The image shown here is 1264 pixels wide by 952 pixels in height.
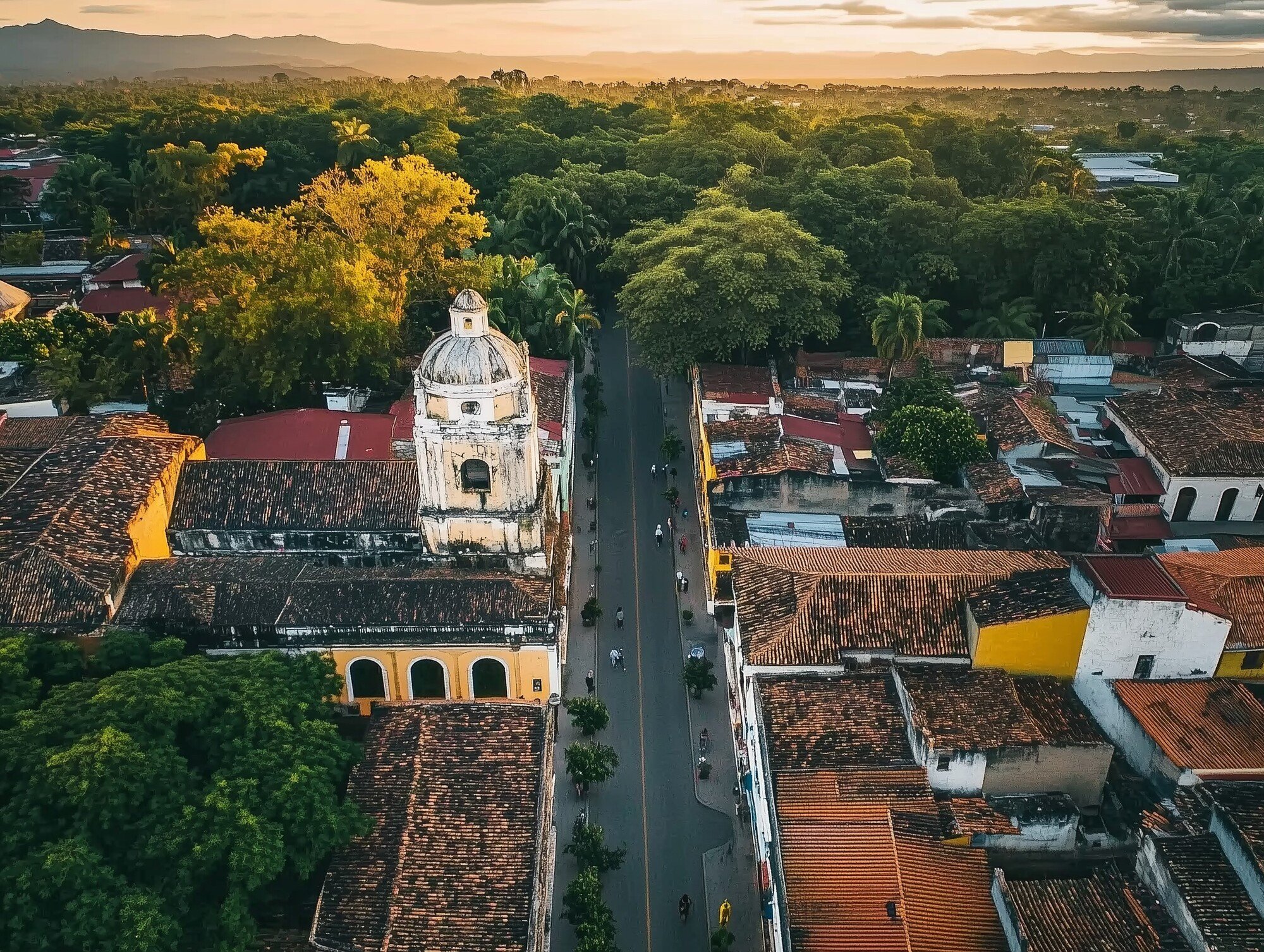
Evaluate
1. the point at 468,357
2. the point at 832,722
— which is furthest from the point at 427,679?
the point at 832,722

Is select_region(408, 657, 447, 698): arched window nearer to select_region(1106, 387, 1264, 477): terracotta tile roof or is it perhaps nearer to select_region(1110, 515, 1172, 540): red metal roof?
select_region(1110, 515, 1172, 540): red metal roof

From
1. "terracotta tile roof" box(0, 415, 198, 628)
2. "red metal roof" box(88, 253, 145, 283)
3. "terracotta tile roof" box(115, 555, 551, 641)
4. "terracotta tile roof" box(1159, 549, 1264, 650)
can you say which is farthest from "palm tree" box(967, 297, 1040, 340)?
"red metal roof" box(88, 253, 145, 283)

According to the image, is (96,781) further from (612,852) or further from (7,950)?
(612,852)

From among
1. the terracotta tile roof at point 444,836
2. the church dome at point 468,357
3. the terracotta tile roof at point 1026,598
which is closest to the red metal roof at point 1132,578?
the terracotta tile roof at point 1026,598

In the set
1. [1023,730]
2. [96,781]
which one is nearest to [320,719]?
[96,781]

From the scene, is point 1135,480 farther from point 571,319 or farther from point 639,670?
point 571,319
